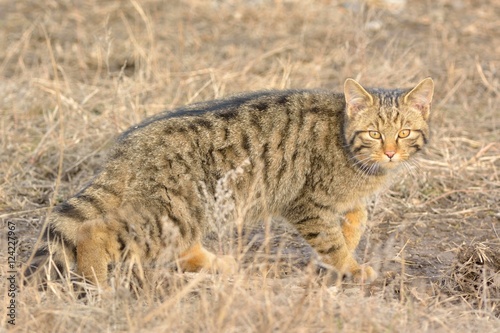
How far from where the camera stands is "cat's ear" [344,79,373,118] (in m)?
5.40

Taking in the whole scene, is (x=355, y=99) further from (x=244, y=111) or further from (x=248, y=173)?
(x=248, y=173)

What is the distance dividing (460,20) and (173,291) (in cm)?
817

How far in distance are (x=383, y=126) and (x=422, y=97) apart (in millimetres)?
375

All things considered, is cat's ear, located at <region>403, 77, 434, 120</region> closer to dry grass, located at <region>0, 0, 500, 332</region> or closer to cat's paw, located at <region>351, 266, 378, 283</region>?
dry grass, located at <region>0, 0, 500, 332</region>

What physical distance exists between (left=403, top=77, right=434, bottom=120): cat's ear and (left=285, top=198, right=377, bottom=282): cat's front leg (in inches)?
35.2

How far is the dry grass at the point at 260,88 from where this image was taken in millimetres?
4109

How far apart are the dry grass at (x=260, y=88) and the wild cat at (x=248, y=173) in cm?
26

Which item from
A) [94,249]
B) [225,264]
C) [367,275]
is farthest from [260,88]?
[94,249]

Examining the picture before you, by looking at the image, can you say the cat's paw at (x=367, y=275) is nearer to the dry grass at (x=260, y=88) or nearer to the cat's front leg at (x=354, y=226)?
the dry grass at (x=260, y=88)

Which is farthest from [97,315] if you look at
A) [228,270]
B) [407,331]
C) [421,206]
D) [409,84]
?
[409,84]

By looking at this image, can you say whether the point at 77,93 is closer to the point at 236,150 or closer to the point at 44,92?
the point at 44,92

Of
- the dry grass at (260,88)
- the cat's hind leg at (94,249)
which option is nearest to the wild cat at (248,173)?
the cat's hind leg at (94,249)

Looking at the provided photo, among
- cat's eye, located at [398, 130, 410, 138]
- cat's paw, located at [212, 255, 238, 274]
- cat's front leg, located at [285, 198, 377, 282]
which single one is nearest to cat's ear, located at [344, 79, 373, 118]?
cat's eye, located at [398, 130, 410, 138]

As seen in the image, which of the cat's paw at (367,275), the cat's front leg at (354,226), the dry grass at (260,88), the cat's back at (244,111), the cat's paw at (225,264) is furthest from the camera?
the cat's front leg at (354,226)
